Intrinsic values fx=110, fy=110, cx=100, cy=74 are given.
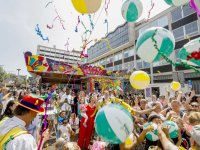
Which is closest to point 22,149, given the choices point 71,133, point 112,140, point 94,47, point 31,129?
point 112,140

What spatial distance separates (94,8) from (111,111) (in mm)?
2668

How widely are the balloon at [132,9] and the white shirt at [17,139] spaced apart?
3.68 m

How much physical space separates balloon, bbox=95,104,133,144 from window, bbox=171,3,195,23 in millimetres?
19501

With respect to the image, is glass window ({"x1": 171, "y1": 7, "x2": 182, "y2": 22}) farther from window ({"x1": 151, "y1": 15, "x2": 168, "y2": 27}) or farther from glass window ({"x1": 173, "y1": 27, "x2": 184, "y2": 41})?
glass window ({"x1": 173, "y1": 27, "x2": 184, "y2": 41})

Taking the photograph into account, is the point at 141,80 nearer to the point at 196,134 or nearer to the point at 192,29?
the point at 196,134

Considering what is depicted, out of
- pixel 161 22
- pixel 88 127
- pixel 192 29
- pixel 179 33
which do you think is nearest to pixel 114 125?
pixel 88 127

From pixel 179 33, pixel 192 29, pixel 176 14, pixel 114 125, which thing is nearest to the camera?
pixel 114 125

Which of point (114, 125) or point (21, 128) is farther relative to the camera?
point (114, 125)

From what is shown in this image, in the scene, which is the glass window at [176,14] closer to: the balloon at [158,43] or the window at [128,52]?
the window at [128,52]

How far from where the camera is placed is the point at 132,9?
3.29 metres

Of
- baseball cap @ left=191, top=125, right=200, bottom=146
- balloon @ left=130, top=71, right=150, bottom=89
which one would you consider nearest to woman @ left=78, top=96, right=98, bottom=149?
balloon @ left=130, top=71, right=150, bottom=89

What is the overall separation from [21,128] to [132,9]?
3808mm

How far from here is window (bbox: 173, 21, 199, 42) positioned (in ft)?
46.4

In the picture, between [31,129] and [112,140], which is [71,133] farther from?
[112,140]
